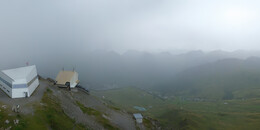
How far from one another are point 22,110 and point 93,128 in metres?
22.0

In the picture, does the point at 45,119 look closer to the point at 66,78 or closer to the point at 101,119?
the point at 101,119

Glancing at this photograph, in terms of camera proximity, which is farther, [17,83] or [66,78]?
[66,78]

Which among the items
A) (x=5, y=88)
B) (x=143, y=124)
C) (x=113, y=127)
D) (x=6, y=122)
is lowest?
(x=143, y=124)

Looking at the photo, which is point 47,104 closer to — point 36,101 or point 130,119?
point 36,101

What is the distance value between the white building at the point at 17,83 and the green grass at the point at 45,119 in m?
8.16

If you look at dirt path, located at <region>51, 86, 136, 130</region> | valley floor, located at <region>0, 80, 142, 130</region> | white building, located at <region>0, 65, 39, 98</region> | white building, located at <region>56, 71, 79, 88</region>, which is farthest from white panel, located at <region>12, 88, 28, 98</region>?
white building, located at <region>56, 71, 79, 88</region>

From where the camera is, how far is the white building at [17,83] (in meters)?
55.6

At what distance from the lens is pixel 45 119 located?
148 feet

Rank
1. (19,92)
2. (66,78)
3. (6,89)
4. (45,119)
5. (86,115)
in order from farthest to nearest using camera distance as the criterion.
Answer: (66,78)
(86,115)
(6,89)
(19,92)
(45,119)

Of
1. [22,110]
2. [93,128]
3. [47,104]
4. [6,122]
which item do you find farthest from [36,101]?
[93,128]

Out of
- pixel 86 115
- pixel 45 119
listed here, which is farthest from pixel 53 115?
pixel 86 115

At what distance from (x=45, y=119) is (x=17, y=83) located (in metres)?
21.1

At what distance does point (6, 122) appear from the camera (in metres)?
40.3

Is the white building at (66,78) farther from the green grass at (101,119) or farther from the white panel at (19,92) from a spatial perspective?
the white panel at (19,92)
